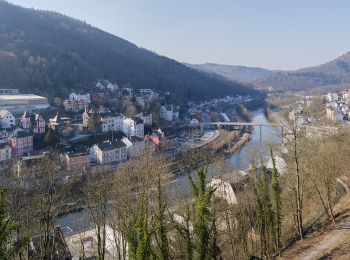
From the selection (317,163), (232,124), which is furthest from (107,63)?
(317,163)

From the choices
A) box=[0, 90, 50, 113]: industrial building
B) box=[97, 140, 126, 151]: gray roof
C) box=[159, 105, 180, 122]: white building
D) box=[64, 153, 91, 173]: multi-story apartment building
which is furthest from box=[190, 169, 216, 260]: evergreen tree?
box=[159, 105, 180, 122]: white building

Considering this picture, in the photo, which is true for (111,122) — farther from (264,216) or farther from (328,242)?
(328,242)

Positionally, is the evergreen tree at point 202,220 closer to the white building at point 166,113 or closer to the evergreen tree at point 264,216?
the evergreen tree at point 264,216

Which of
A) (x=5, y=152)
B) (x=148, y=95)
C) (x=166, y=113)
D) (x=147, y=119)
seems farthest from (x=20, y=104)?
(x=148, y=95)

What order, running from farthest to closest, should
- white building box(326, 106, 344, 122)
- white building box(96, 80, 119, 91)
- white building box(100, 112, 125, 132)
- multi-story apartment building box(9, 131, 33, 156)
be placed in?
white building box(96, 80, 119, 91), white building box(326, 106, 344, 122), white building box(100, 112, 125, 132), multi-story apartment building box(9, 131, 33, 156)

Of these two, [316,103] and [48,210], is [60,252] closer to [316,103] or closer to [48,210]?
[48,210]

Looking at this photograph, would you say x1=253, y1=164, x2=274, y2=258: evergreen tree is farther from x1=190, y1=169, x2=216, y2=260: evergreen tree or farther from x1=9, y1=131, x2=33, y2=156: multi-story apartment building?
x1=9, y1=131, x2=33, y2=156: multi-story apartment building
